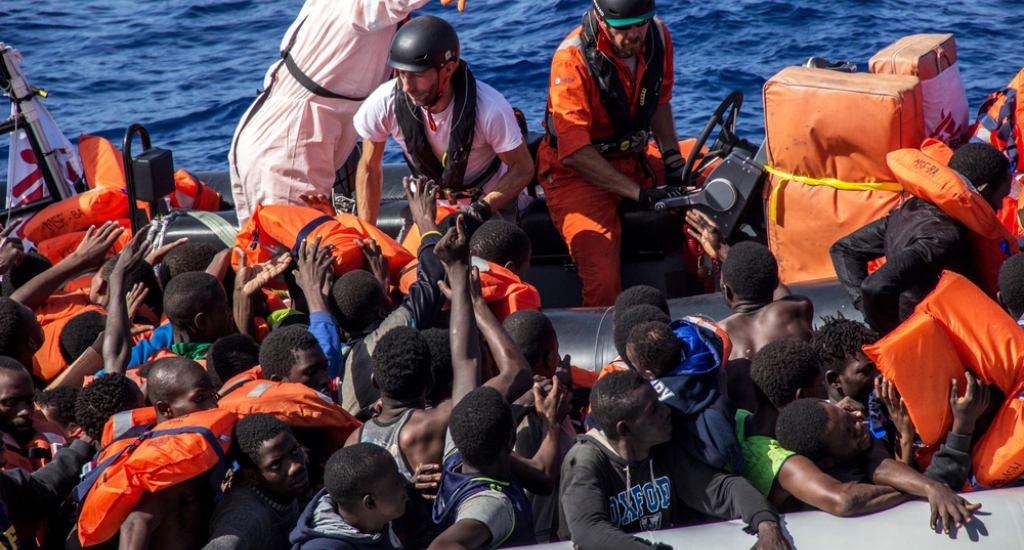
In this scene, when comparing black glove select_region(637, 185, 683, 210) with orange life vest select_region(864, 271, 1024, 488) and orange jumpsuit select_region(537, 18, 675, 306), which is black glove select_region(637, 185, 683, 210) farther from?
orange life vest select_region(864, 271, 1024, 488)

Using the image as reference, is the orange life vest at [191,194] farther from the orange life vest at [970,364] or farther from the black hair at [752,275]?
the orange life vest at [970,364]

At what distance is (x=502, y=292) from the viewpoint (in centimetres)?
441

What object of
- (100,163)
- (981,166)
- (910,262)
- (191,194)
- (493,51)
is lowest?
(493,51)

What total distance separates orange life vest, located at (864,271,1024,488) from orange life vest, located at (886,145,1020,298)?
800 mm

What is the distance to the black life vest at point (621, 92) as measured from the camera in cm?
550

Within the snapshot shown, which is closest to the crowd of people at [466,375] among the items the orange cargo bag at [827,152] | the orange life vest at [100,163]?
the orange cargo bag at [827,152]

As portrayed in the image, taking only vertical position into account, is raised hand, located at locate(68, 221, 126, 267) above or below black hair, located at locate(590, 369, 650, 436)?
below

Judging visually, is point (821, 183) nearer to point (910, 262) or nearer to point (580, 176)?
point (910, 262)

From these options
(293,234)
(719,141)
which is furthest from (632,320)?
(719,141)

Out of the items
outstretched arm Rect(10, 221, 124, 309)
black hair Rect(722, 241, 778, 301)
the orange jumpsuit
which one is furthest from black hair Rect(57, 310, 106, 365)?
black hair Rect(722, 241, 778, 301)

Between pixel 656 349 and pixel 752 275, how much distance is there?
2.81ft

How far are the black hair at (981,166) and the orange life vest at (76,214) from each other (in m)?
3.93

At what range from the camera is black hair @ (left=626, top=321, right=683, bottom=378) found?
3.45 metres

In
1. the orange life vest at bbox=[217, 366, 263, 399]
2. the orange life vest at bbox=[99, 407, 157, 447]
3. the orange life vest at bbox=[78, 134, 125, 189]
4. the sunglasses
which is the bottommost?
the orange life vest at bbox=[78, 134, 125, 189]
